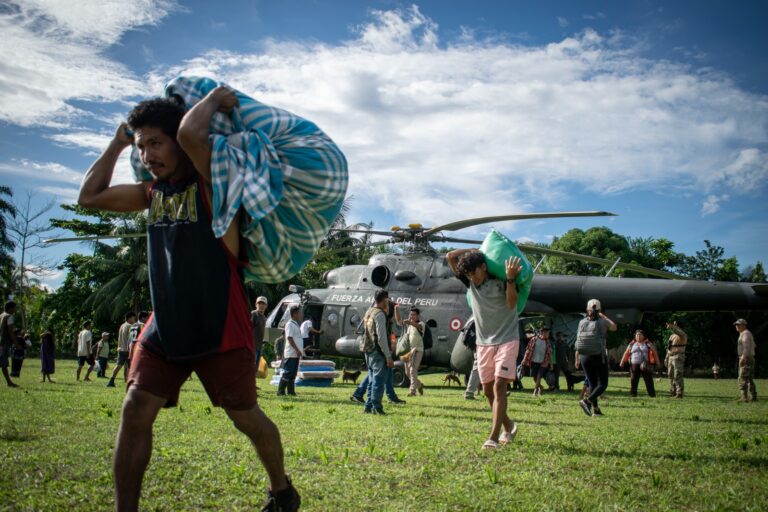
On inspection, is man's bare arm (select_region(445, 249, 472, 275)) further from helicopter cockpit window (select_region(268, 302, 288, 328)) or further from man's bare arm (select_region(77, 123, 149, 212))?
helicopter cockpit window (select_region(268, 302, 288, 328))

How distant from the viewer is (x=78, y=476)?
4004 mm

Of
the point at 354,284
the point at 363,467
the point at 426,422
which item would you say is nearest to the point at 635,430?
the point at 426,422

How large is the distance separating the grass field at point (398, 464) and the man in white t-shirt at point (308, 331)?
28.5ft

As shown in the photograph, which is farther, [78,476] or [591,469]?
[591,469]

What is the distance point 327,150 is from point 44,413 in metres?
6.78

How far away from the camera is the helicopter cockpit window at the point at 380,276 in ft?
57.1

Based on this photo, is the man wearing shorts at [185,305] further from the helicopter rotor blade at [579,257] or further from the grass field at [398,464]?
the helicopter rotor blade at [579,257]

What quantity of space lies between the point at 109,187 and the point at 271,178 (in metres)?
1.02

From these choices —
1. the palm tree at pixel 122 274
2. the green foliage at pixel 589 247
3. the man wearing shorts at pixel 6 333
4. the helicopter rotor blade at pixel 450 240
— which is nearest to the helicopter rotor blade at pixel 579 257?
the helicopter rotor blade at pixel 450 240

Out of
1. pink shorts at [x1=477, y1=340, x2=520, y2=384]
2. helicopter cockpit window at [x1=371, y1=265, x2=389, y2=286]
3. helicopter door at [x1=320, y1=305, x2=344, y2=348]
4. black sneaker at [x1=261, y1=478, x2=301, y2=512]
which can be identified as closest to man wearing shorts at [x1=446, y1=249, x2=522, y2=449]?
pink shorts at [x1=477, y1=340, x2=520, y2=384]

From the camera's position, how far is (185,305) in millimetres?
2650

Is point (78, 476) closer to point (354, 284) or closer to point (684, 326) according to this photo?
point (354, 284)

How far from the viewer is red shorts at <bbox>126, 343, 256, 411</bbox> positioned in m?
2.75

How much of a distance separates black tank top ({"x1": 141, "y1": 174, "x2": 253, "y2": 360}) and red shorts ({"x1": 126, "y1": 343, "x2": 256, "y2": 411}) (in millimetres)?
56
